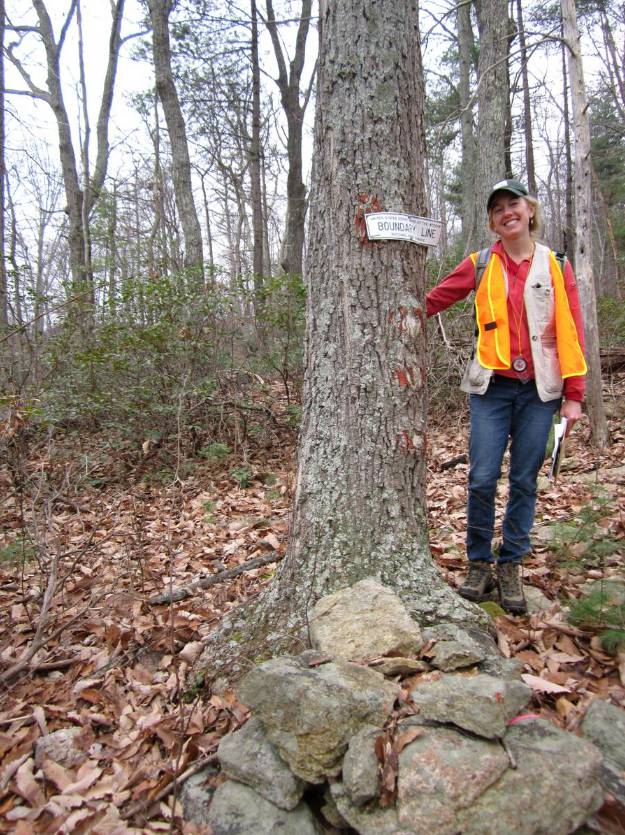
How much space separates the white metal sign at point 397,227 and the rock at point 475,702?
1951 mm

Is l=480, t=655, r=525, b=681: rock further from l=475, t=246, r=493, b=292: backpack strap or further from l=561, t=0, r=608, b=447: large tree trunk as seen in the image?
l=561, t=0, r=608, b=447: large tree trunk

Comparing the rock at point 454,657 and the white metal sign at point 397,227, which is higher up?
the white metal sign at point 397,227

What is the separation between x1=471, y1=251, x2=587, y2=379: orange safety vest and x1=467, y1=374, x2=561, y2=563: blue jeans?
0.48ft

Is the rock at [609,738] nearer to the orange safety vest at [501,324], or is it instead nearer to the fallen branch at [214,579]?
the orange safety vest at [501,324]

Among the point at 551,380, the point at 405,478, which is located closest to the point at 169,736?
the point at 405,478

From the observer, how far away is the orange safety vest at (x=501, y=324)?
2664mm

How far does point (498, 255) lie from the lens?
2818 mm

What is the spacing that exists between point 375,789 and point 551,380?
202 cm

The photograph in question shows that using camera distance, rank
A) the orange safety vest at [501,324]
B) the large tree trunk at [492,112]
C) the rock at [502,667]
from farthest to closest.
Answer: the large tree trunk at [492,112]
the orange safety vest at [501,324]
the rock at [502,667]

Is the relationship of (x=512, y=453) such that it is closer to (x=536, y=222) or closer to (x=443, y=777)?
(x=536, y=222)

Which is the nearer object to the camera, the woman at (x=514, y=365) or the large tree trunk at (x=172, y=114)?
the woman at (x=514, y=365)

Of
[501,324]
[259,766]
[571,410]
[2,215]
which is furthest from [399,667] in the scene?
[2,215]

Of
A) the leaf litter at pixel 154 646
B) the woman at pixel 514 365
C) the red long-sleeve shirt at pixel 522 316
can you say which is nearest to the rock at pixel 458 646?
the leaf litter at pixel 154 646

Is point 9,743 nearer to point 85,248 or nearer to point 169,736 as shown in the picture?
point 169,736
